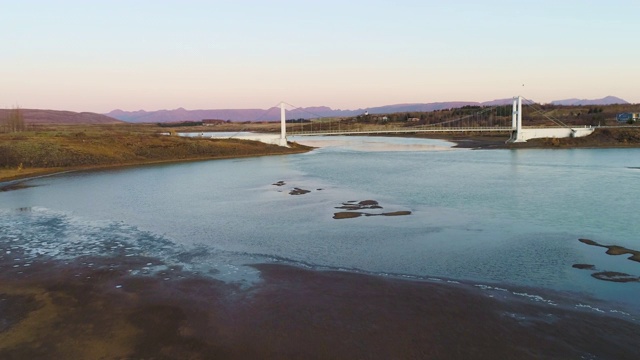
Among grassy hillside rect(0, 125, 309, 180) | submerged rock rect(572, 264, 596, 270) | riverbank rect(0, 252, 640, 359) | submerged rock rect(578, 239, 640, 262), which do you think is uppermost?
grassy hillside rect(0, 125, 309, 180)

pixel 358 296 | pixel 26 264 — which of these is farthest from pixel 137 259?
pixel 358 296

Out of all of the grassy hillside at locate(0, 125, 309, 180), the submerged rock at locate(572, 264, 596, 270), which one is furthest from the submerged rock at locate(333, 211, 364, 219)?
the grassy hillside at locate(0, 125, 309, 180)

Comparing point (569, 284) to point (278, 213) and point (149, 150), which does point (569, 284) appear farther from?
point (149, 150)

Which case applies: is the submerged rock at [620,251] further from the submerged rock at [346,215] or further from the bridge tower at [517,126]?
the bridge tower at [517,126]

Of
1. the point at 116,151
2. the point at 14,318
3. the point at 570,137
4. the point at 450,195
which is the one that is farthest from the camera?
the point at 570,137

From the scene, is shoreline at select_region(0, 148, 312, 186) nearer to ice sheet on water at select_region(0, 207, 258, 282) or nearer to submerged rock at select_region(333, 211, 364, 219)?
ice sheet on water at select_region(0, 207, 258, 282)

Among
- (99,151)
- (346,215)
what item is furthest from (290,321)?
(99,151)

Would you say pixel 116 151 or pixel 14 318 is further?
pixel 116 151
